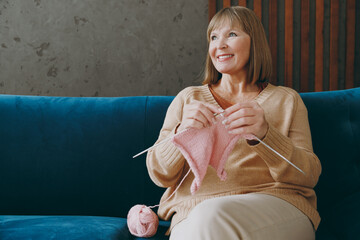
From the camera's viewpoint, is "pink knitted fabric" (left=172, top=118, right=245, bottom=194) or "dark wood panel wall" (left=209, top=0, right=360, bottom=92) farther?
"dark wood panel wall" (left=209, top=0, right=360, bottom=92)

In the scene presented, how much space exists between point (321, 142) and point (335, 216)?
0.96 feet

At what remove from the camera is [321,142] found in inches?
53.6

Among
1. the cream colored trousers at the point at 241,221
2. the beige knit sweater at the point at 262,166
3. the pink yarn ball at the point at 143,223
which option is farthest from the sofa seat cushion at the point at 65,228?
the cream colored trousers at the point at 241,221

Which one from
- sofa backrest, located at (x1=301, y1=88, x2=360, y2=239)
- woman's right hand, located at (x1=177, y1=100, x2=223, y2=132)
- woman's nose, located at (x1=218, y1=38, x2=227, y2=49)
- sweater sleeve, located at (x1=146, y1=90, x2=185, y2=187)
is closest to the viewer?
woman's right hand, located at (x1=177, y1=100, x2=223, y2=132)

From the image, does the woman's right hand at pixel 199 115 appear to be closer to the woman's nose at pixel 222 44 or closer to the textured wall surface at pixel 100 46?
the woman's nose at pixel 222 44

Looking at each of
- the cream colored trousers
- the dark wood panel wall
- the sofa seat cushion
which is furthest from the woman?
the dark wood panel wall

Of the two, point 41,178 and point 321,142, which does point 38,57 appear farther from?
point 321,142

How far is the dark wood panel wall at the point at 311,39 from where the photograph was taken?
206cm

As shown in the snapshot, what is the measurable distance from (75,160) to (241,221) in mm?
839

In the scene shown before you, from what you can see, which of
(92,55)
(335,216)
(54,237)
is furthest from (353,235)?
(92,55)

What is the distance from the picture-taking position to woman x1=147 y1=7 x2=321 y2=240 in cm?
81

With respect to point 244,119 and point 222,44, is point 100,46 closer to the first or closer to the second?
point 222,44

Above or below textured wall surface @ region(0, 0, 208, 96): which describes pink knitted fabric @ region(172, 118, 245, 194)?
below

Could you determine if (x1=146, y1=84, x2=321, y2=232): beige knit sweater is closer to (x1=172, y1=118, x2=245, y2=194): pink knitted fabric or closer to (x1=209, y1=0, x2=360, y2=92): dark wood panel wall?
(x1=172, y1=118, x2=245, y2=194): pink knitted fabric
